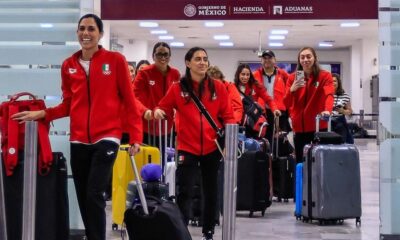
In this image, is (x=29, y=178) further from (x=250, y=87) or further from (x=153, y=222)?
(x=250, y=87)

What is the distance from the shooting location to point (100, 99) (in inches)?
204

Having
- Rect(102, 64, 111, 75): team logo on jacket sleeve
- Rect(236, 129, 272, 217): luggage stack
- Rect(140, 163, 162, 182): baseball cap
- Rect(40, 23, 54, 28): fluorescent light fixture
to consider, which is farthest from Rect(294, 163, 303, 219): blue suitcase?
Rect(102, 64, 111, 75): team logo on jacket sleeve

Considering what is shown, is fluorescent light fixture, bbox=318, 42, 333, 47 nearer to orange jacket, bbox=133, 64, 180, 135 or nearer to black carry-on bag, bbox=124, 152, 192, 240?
orange jacket, bbox=133, 64, 180, 135

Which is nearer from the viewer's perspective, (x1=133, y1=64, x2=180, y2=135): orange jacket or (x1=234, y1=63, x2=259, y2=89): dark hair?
(x1=133, y1=64, x2=180, y2=135): orange jacket

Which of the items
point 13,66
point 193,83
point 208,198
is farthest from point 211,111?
point 13,66

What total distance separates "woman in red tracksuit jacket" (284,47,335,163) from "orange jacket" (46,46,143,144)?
3046 mm

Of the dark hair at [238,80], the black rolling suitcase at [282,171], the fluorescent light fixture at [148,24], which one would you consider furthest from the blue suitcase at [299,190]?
the fluorescent light fixture at [148,24]

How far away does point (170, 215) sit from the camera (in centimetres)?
455

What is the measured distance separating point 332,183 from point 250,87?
2181 millimetres

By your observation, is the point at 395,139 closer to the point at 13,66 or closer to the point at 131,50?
the point at 13,66

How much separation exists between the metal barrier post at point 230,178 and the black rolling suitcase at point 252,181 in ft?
11.2

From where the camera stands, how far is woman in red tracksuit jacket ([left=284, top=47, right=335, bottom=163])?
7.94 m

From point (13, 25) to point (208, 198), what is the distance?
2370 millimetres

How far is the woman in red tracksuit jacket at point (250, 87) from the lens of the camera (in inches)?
354
